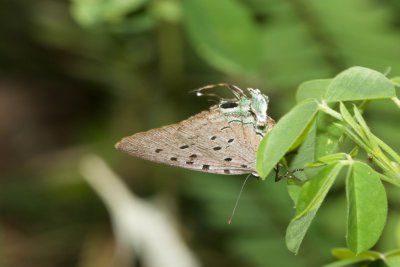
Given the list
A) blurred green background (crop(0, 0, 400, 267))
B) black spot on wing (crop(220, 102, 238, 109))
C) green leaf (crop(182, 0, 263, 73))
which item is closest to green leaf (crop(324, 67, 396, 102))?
black spot on wing (crop(220, 102, 238, 109))

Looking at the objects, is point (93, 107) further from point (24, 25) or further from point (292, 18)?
point (292, 18)

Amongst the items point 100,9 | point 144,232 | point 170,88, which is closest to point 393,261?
point 100,9

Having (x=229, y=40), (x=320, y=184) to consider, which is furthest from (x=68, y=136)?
(x=320, y=184)

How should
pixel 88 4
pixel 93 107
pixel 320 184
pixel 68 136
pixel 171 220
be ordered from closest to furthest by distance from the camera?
1. pixel 320 184
2. pixel 88 4
3. pixel 171 220
4. pixel 93 107
5. pixel 68 136

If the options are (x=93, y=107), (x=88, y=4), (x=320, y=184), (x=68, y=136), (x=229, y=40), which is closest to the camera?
(x=320, y=184)

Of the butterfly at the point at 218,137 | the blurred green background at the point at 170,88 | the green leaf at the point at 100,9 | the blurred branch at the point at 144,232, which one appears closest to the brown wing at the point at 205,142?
the butterfly at the point at 218,137

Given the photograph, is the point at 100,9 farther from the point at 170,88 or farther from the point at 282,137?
the point at 282,137
